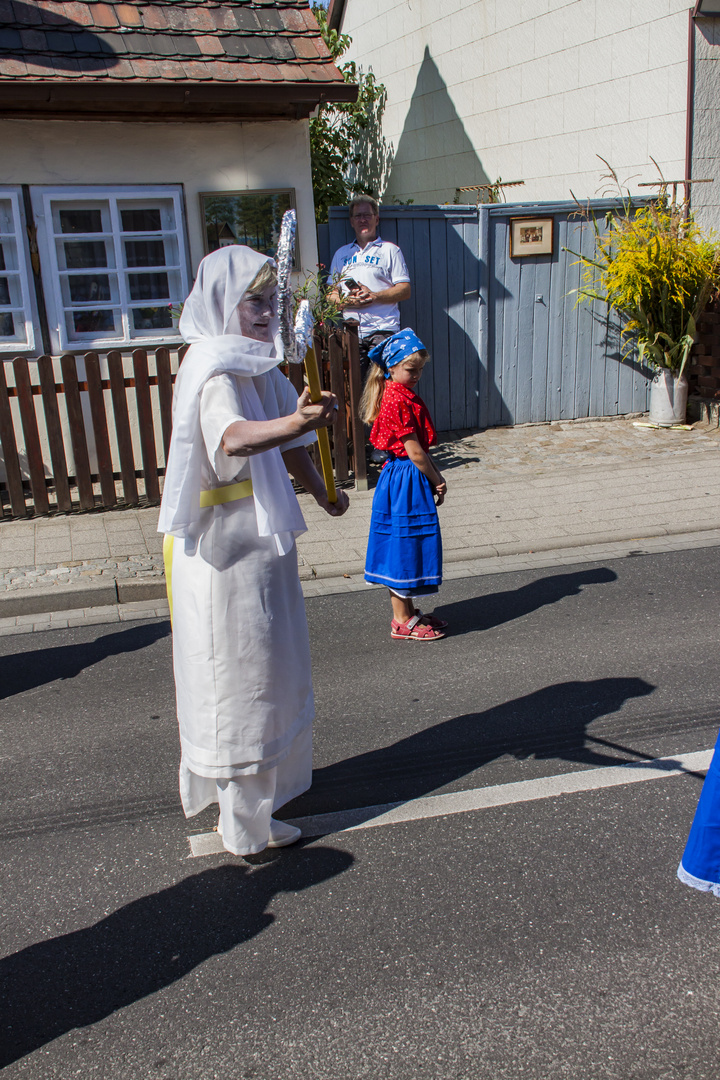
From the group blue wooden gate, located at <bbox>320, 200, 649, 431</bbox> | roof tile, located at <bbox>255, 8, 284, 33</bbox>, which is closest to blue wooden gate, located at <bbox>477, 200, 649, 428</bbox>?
blue wooden gate, located at <bbox>320, 200, 649, 431</bbox>

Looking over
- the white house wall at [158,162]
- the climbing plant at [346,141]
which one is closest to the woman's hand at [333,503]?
the white house wall at [158,162]

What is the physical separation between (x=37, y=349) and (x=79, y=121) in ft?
6.83

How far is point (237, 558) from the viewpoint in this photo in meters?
3.08

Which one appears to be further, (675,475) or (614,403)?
(614,403)

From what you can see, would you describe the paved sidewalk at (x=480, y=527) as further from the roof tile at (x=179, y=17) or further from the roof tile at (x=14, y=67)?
the roof tile at (x=179, y=17)

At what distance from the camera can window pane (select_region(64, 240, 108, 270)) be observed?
8.91 meters

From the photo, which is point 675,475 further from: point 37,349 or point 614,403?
point 37,349

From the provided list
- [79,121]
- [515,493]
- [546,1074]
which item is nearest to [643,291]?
[515,493]

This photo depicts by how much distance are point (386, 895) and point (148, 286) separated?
744 cm

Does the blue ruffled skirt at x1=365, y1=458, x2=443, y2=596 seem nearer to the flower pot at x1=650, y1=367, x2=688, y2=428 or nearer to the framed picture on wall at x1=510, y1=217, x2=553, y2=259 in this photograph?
the framed picture on wall at x1=510, y1=217, x2=553, y2=259

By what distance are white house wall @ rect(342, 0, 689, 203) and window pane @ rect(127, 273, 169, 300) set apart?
5608 millimetres

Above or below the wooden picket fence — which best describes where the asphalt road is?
below

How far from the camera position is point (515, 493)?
8242 mm

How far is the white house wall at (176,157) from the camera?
27.8ft
